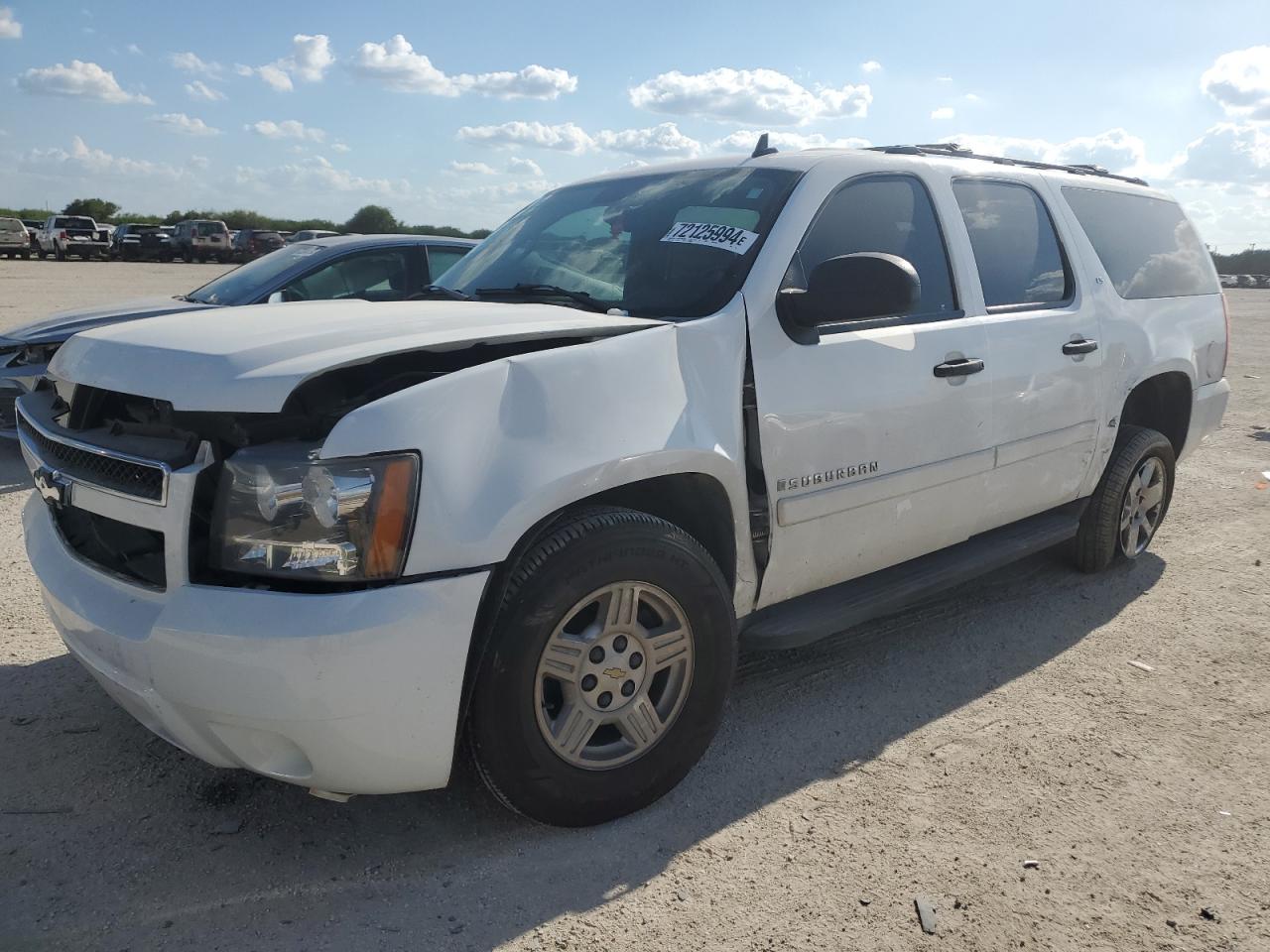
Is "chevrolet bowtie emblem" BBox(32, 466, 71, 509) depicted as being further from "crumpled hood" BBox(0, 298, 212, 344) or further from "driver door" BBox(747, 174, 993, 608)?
"crumpled hood" BBox(0, 298, 212, 344)

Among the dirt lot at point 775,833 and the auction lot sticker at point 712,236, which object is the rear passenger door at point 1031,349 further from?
the auction lot sticker at point 712,236

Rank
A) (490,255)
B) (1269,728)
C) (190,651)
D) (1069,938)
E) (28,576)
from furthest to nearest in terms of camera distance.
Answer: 1. (28,576)
2. (490,255)
3. (1269,728)
4. (1069,938)
5. (190,651)

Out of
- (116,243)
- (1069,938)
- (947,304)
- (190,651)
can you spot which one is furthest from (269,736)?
(116,243)

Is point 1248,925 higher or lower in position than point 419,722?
lower

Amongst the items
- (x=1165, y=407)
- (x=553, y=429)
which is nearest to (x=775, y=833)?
(x=553, y=429)

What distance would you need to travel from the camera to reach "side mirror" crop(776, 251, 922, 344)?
113 inches

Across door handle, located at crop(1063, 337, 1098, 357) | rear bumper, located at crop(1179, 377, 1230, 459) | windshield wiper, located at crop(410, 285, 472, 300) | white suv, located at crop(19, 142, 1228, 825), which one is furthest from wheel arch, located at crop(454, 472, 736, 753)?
rear bumper, located at crop(1179, 377, 1230, 459)

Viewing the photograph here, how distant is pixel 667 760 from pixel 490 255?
2161mm

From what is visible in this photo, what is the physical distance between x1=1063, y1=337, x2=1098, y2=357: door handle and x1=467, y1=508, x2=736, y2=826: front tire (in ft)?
7.04

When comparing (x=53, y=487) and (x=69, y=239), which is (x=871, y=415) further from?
(x=69, y=239)

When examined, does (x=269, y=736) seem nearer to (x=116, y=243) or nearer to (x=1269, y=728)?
(x=1269, y=728)

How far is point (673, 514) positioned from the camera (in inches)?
117

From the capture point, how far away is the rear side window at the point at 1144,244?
454 cm

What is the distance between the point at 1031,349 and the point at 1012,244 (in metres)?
0.48
